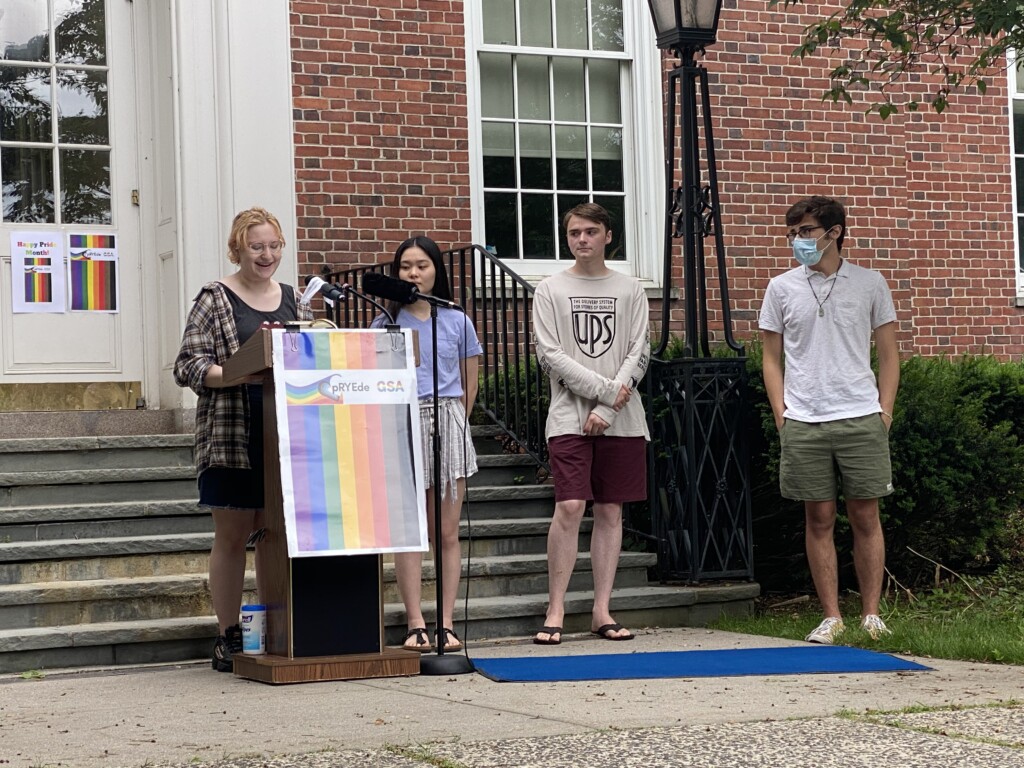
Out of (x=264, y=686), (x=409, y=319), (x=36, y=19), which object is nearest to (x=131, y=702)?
(x=264, y=686)

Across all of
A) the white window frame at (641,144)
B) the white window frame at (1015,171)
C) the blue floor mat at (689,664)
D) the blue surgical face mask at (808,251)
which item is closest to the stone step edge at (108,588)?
the blue floor mat at (689,664)

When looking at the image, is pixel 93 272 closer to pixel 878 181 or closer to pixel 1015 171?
pixel 878 181

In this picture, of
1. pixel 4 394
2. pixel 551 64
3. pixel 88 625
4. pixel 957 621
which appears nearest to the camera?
pixel 88 625

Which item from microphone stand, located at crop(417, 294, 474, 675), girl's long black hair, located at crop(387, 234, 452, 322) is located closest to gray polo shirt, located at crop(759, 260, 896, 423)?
girl's long black hair, located at crop(387, 234, 452, 322)

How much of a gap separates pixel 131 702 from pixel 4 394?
3813mm

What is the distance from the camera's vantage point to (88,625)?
253 inches

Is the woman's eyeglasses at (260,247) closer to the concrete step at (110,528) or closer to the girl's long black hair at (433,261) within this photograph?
the girl's long black hair at (433,261)

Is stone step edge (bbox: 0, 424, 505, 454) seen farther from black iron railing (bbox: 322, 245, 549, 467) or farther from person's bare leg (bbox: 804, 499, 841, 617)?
person's bare leg (bbox: 804, 499, 841, 617)

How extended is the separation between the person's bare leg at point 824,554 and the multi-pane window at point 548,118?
377 cm

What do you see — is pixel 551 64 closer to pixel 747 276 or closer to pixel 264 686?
pixel 747 276

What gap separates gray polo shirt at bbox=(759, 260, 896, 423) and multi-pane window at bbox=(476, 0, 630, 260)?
11.5 feet

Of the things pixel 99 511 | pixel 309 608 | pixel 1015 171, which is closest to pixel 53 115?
pixel 99 511

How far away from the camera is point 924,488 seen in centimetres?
778

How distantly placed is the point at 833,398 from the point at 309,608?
97.9 inches
